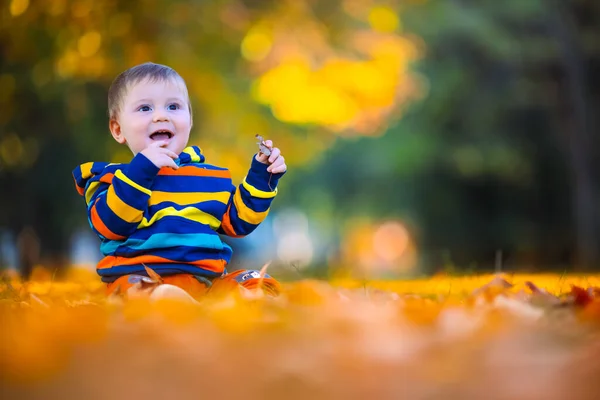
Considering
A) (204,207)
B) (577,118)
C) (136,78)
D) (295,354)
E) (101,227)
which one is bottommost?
(295,354)

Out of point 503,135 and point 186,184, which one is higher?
point 503,135

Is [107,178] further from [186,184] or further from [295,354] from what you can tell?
[295,354]

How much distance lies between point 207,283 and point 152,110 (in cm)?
69

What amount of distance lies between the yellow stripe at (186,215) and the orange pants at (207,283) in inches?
8.0

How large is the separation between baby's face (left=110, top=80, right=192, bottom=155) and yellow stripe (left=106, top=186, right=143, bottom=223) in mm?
328

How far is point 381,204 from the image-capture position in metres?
19.9

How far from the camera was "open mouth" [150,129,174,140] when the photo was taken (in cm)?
292

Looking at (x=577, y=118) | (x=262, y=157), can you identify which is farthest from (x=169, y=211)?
(x=577, y=118)

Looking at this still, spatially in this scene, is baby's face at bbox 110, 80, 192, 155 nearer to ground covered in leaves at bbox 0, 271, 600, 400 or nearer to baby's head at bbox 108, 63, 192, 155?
baby's head at bbox 108, 63, 192, 155

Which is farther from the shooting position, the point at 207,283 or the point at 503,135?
the point at 503,135

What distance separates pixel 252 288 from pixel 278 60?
21.4 feet

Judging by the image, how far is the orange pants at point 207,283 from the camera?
2.62 m

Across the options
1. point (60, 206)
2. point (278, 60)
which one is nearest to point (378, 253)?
point (60, 206)

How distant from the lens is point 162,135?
2.93 meters
